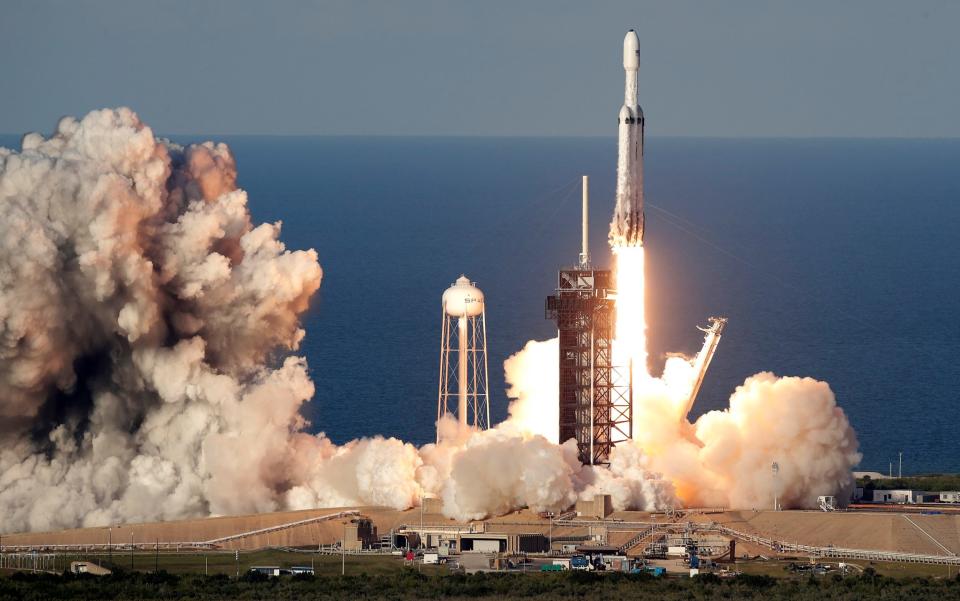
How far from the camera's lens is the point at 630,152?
77312mm

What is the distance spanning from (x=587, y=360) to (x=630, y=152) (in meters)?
6.84

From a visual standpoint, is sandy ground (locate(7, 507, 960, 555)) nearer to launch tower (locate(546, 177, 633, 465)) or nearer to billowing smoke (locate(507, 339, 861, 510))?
billowing smoke (locate(507, 339, 861, 510))

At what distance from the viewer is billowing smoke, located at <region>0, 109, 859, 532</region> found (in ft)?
256

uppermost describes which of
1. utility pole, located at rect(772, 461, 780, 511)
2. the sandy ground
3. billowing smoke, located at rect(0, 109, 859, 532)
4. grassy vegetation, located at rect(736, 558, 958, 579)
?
billowing smoke, located at rect(0, 109, 859, 532)

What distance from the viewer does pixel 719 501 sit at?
A: 77.9 meters

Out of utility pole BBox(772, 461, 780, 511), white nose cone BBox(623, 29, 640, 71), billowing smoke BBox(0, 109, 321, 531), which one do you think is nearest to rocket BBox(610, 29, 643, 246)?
white nose cone BBox(623, 29, 640, 71)

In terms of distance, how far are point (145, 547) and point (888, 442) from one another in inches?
1539

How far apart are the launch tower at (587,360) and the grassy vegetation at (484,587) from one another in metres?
9.86

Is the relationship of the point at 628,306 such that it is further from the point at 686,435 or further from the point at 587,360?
the point at 686,435

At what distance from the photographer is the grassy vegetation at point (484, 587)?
66.1 m

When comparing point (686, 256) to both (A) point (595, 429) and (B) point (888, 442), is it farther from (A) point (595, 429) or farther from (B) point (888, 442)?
(A) point (595, 429)

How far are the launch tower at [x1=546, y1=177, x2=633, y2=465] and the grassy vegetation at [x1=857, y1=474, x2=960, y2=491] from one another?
11210mm

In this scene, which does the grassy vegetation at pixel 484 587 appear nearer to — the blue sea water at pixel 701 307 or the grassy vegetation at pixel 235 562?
the grassy vegetation at pixel 235 562

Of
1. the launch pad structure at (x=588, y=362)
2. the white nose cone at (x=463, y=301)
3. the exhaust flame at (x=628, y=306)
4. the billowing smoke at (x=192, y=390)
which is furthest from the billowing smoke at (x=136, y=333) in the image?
the exhaust flame at (x=628, y=306)
